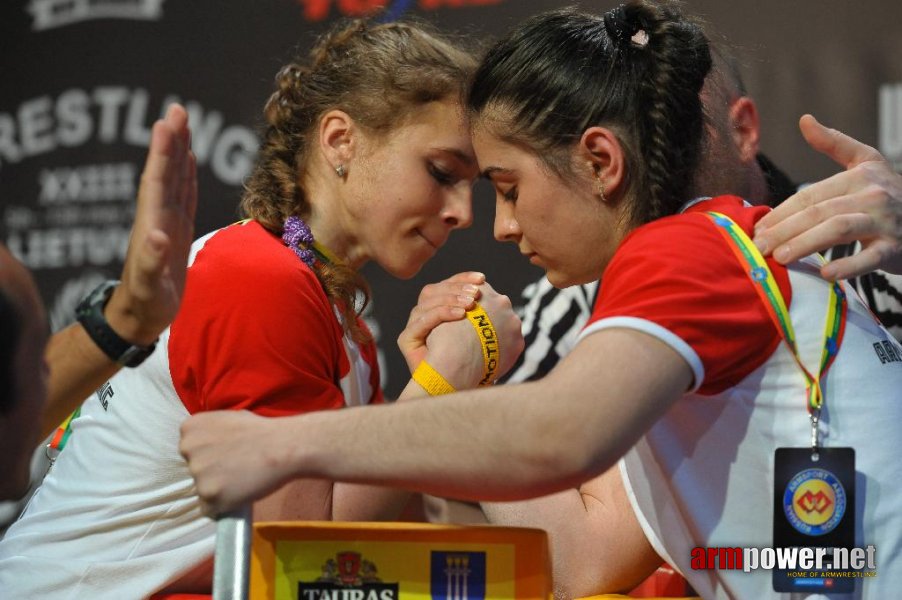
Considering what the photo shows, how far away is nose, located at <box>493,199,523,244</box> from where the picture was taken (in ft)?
5.79

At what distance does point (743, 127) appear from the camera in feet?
6.82

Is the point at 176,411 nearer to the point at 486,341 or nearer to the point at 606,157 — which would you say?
the point at 486,341

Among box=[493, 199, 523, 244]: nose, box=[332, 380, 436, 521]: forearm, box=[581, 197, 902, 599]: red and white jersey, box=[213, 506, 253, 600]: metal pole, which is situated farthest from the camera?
box=[332, 380, 436, 521]: forearm

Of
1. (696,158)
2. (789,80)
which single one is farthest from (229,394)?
(789,80)

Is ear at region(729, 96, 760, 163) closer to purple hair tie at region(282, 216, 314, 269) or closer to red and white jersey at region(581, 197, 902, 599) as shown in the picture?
red and white jersey at region(581, 197, 902, 599)

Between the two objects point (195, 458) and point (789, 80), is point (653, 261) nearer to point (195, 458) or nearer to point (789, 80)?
point (195, 458)

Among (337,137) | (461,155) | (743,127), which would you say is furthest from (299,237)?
(743,127)

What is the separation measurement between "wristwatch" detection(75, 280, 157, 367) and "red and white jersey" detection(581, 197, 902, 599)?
0.58 meters

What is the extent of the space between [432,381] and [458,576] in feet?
2.52

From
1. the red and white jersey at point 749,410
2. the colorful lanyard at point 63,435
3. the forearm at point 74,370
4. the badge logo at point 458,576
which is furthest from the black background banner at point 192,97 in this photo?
the badge logo at point 458,576

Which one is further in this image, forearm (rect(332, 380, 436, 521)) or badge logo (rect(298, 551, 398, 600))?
forearm (rect(332, 380, 436, 521))

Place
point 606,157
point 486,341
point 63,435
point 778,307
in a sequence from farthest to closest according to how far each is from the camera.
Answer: point 63,435, point 486,341, point 606,157, point 778,307

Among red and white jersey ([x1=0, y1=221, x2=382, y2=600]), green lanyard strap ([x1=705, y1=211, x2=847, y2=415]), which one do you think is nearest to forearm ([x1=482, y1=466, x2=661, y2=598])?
red and white jersey ([x1=0, y1=221, x2=382, y2=600])

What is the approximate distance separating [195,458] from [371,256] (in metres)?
1.10
